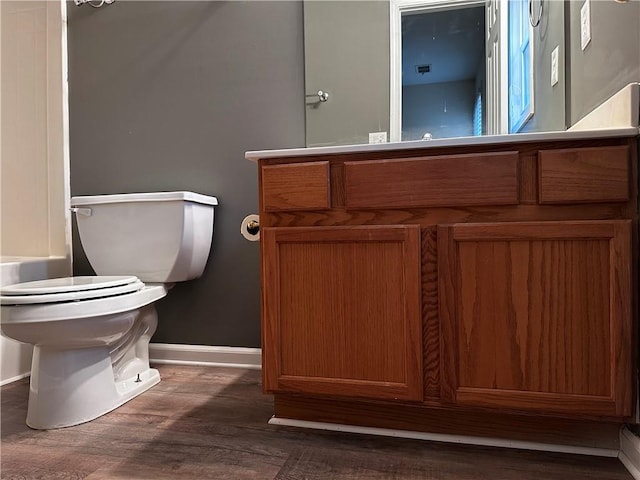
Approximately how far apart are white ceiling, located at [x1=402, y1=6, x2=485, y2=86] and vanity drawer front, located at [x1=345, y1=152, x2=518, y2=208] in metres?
0.71

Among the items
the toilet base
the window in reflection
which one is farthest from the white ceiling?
the toilet base

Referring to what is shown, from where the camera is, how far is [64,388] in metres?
1.46

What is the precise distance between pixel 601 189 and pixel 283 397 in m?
1.04

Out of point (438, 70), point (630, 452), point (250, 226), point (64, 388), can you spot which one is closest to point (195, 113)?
point (250, 226)

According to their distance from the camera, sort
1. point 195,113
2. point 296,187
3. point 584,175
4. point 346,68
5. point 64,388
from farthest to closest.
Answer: point 195,113, point 346,68, point 64,388, point 296,187, point 584,175

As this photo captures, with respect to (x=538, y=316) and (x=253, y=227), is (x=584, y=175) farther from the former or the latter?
(x=253, y=227)

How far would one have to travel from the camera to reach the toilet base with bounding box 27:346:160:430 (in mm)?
1451

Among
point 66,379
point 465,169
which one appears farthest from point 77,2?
point 465,169

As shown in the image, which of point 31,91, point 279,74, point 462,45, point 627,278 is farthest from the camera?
point 31,91

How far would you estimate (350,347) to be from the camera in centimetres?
130

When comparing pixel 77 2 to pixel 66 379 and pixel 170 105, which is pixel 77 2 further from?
pixel 66 379

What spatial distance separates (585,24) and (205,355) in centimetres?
186

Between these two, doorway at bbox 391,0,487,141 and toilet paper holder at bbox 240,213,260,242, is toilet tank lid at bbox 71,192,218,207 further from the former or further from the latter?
doorway at bbox 391,0,487,141

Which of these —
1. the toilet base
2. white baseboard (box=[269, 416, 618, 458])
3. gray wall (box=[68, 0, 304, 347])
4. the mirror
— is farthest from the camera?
gray wall (box=[68, 0, 304, 347])
